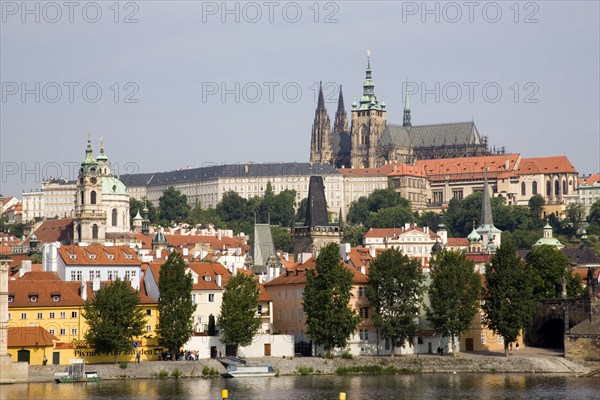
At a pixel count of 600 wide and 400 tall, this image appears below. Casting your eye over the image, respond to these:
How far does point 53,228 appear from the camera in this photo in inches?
7470

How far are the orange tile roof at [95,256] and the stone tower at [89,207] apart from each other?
8112 cm

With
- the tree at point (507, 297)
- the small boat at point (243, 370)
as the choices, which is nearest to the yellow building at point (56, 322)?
the small boat at point (243, 370)

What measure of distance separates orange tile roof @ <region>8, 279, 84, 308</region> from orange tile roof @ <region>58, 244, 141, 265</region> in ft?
25.7

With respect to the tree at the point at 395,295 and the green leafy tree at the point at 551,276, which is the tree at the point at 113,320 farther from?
Answer: the green leafy tree at the point at 551,276

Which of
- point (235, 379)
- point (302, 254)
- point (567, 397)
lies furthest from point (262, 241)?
point (567, 397)

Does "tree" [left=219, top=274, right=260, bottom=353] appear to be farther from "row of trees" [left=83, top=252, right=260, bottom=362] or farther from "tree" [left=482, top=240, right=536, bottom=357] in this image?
"tree" [left=482, top=240, right=536, bottom=357]

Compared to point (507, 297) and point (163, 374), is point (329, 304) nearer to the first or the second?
point (163, 374)

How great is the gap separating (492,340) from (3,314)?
30773 mm

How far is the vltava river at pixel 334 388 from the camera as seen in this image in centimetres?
7181

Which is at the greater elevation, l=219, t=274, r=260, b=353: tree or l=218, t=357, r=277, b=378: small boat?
l=219, t=274, r=260, b=353: tree

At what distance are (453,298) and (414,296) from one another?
2086 millimetres

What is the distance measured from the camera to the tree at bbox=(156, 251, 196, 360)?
8275cm

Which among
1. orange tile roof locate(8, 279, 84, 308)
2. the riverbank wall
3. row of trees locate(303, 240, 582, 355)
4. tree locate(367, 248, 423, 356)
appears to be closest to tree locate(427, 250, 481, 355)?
row of trees locate(303, 240, 582, 355)

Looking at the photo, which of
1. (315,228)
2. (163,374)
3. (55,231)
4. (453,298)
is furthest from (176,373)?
(55,231)
